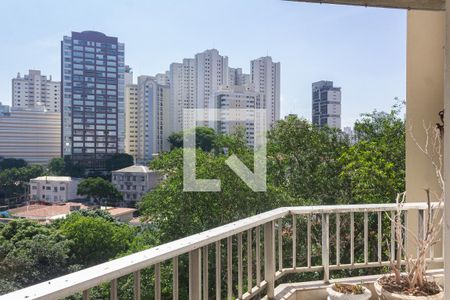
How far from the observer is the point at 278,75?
1548 centimetres

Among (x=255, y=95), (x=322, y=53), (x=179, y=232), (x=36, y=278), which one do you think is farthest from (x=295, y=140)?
(x=36, y=278)

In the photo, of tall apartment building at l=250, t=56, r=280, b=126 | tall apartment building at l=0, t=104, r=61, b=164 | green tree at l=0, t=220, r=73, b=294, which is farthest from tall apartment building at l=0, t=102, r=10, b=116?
tall apartment building at l=250, t=56, r=280, b=126

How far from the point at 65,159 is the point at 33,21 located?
38.7 feet

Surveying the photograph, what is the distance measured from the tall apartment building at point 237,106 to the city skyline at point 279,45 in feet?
3.73

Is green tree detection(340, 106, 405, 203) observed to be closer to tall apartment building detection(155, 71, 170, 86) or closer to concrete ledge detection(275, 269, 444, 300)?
concrete ledge detection(275, 269, 444, 300)

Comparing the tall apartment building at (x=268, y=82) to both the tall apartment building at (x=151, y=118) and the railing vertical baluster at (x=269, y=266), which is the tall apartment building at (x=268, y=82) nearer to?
the tall apartment building at (x=151, y=118)

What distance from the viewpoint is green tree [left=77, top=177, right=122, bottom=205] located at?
18500 millimetres

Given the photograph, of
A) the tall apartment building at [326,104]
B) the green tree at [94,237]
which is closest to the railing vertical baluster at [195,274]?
the tall apartment building at [326,104]

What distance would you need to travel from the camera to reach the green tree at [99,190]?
18.5 m

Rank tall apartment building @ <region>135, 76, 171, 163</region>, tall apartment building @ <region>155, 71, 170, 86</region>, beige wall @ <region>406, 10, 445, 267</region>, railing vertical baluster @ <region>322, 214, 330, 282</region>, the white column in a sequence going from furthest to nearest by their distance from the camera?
tall apartment building @ <region>155, 71, 170, 86</region>, tall apartment building @ <region>135, 76, 171, 163</region>, beige wall @ <region>406, 10, 445, 267</region>, railing vertical baluster @ <region>322, 214, 330, 282</region>, the white column

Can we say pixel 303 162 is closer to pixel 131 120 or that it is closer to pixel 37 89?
pixel 131 120

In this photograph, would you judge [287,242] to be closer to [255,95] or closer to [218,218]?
[218,218]

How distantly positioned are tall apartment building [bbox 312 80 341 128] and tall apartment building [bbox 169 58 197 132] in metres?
4.55

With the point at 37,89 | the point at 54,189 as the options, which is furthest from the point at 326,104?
the point at 37,89
